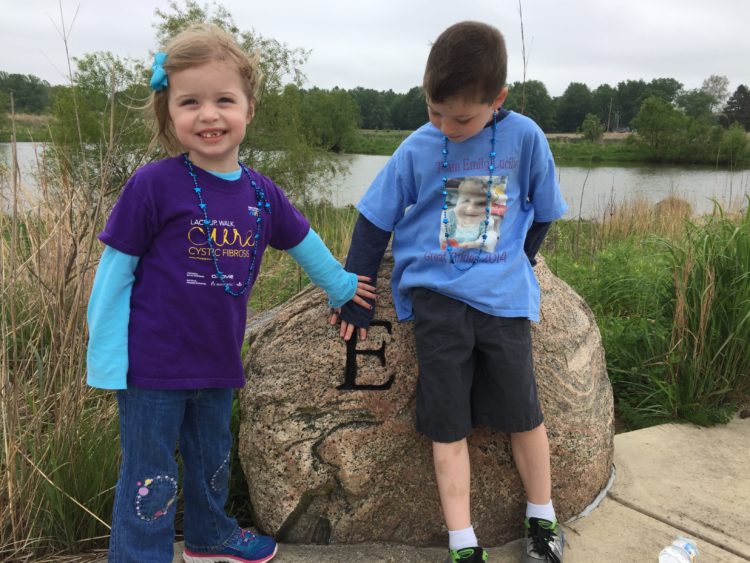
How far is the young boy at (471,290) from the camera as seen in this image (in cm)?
204

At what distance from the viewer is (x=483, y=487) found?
7.56 feet

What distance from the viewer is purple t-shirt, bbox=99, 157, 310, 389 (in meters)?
1.74

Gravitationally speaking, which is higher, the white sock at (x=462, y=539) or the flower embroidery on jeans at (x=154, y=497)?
the flower embroidery on jeans at (x=154, y=497)

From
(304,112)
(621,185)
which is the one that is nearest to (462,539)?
(304,112)

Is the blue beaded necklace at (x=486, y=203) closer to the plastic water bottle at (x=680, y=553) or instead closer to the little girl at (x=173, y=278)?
the little girl at (x=173, y=278)

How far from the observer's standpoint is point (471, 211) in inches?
82.7

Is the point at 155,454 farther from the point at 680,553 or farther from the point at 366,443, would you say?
the point at 680,553

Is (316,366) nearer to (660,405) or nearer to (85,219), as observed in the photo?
(85,219)

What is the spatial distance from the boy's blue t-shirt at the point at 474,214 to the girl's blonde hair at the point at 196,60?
56 centimetres

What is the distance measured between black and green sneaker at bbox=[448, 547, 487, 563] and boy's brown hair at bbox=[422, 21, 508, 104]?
146 centimetres

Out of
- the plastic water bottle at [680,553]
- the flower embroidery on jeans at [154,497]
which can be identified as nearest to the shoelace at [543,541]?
the plastic water bottle at [680,553]

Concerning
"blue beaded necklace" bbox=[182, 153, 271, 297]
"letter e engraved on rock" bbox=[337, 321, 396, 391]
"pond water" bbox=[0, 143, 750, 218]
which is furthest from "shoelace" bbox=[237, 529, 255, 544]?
"pond water" bbox=[0, 143, 750, 218]

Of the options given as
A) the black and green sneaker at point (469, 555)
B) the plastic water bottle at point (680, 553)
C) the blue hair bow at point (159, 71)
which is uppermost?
the blue hair bow at point (159, 71)

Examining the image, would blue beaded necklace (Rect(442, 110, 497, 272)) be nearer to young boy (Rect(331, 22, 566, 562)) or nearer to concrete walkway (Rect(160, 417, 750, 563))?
young boy (Rect(331, 22, 566, 562))
